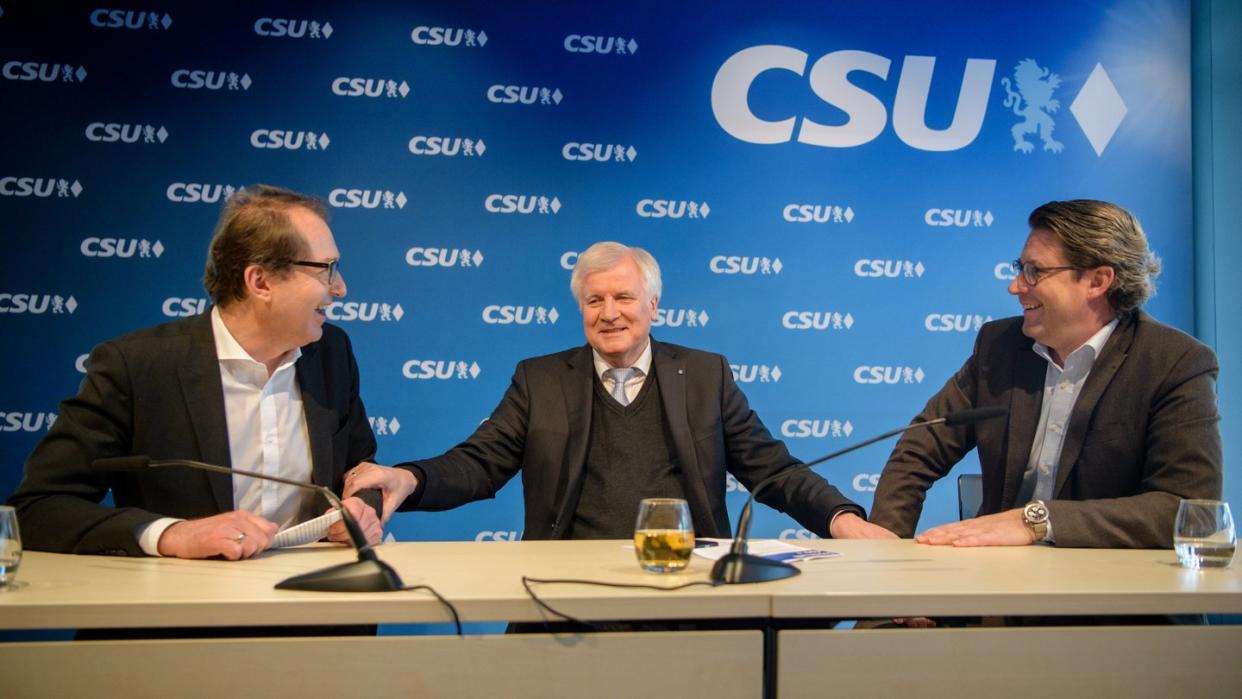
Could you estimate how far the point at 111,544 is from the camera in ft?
6.54

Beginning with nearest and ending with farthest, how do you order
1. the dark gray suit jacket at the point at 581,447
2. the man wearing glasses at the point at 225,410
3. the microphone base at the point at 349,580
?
the microphone base at the point at 349,580 < the man wearing glasses at the point at 225,410 < the dark gray suit jacket at the point at 581,447

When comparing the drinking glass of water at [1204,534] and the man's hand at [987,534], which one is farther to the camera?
the man's hand at [987,534]

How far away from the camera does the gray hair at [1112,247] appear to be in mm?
2682

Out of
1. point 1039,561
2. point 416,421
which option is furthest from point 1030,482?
point 416,421

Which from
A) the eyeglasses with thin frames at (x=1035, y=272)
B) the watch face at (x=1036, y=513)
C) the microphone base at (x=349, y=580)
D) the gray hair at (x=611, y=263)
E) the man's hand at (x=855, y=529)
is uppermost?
the gray hair at (x=611, y=263)

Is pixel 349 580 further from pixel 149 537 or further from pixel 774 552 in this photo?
pixel 774 552

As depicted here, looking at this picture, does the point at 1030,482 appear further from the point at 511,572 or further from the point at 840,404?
the point at 840,404

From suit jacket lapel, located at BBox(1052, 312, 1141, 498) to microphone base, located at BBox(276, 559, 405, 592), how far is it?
5.56 feet

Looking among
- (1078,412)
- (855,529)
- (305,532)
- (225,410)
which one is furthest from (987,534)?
(225,410)

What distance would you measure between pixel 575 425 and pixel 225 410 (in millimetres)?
995

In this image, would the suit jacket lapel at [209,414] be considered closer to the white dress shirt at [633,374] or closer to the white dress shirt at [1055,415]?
the white dress shirt at [633,374]

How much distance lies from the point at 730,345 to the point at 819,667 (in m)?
3.19

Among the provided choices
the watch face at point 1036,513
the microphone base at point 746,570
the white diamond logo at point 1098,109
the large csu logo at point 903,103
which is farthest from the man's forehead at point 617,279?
the white diamond logo at point 1098,109

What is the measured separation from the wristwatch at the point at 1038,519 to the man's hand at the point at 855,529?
38 centimetres
